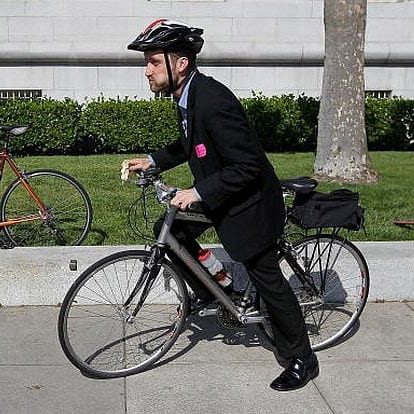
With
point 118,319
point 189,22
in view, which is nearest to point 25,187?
point 118,319

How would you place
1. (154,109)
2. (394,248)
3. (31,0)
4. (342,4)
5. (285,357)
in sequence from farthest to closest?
(31,0), (154,109), (342,4), (394,248), (285,357)

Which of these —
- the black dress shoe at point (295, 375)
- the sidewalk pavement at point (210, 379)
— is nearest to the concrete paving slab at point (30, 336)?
the sidewalk pavement at point (210, 379)

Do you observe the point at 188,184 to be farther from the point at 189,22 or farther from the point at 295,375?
the point at 189,22

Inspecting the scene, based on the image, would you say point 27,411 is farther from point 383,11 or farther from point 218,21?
point 383,11

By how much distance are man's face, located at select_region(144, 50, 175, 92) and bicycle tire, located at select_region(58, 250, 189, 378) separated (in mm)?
944

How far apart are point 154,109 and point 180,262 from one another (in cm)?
802

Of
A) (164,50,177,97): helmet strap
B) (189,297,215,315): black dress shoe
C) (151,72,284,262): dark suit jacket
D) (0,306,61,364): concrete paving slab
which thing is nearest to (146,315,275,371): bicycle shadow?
(189,297,215,315): black dress shoe

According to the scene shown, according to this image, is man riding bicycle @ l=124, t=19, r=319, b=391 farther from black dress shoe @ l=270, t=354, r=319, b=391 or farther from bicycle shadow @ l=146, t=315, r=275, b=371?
bicycle shadow @ l=146, t=315, r=275, b=371

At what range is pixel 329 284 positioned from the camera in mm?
5500

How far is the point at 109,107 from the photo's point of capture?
40.7ft

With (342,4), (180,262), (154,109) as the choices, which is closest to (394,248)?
(180,262)

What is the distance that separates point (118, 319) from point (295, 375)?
3.87ft

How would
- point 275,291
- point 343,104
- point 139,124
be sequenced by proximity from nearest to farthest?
point 275,291
point 343,104
point 139,124

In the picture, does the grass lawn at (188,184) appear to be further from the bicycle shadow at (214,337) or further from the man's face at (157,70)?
the man's face at (157,70)
